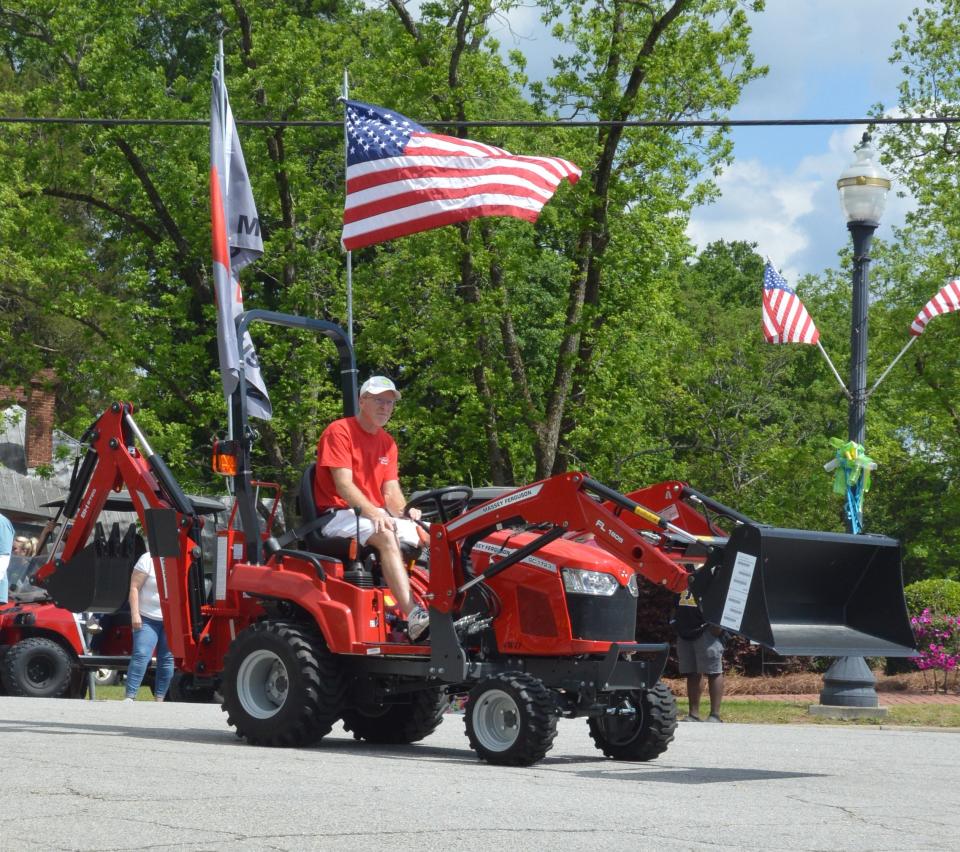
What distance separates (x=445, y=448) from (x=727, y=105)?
26.7 ft

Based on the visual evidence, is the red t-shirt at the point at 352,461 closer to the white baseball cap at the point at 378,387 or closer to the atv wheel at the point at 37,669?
the white baseball cap at the point at 378,387

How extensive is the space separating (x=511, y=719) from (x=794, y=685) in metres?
12.1

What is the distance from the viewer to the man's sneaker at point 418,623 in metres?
9.93

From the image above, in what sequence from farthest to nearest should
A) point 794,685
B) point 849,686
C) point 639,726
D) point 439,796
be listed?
point 794,685 → point 849,686 → point 639,726 → point 439,796

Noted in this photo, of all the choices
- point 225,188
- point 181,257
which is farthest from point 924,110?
point 225,188

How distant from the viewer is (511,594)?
9.80 m

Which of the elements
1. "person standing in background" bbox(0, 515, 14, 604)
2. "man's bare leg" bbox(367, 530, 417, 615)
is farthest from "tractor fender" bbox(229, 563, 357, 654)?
"person standing in background" bbox(0, 515, 14, 604)

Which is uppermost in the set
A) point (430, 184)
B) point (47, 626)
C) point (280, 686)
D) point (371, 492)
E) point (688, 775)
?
point (430, 184)

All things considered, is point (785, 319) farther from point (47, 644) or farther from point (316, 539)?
point (316, 539)

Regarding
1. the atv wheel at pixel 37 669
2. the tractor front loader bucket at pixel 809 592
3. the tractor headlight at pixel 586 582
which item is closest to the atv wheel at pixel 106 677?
the atv wheel at pixel 37 669

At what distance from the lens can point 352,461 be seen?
34.1 feet

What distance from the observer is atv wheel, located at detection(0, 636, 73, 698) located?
17398 millimetres

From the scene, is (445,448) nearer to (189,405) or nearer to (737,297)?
(189,405)

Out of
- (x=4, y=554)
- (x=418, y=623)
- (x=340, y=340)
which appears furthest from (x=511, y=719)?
(x=4, y=554)
